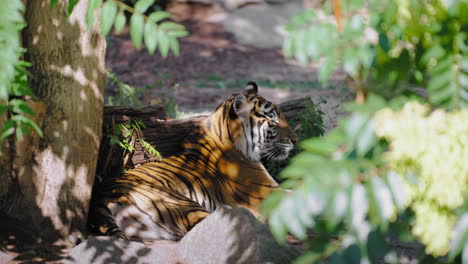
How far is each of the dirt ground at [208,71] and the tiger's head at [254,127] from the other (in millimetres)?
3712

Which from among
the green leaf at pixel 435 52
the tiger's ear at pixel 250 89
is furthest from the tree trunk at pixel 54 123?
the green leaf at pixel 435 52

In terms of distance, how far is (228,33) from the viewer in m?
15.7

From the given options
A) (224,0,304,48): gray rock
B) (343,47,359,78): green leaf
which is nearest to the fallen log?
(343,47,359,78): green leaf

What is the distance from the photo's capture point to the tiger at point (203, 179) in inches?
160

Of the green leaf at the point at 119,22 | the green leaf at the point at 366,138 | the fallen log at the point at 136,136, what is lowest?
the fallen log at the point at 136,136

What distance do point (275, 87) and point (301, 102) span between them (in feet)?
16.2

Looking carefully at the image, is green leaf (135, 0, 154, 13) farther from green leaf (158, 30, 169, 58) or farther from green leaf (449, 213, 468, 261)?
green leaf (449, 213, 468, 261)

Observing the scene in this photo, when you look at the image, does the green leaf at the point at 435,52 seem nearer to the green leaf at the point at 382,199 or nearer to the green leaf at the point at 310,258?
the green leaf at the point at 382,199

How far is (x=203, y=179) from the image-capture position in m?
4.71

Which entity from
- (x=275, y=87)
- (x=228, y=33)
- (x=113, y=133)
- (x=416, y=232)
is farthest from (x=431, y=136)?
(x=228, y=33)

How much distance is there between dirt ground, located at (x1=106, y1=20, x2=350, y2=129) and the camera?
32.9 feet

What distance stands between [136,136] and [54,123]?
1271mm

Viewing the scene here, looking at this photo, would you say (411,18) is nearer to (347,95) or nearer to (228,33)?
(347,95)

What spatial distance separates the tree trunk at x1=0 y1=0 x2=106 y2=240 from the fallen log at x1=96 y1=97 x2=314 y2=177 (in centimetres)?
72
